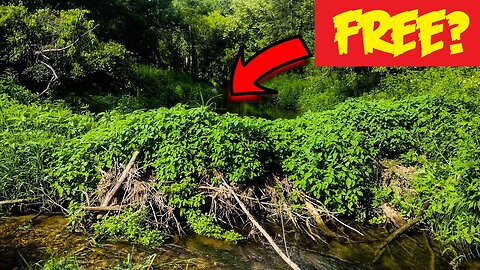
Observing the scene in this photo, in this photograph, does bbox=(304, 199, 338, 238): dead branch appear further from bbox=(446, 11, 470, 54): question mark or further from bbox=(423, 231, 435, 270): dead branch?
bbox=(446, 11, 470, 54): question mark

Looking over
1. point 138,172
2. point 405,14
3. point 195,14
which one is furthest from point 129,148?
point 195,14

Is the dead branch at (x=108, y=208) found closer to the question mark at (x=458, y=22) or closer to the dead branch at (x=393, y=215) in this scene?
the dead branch at (x=393, y=215)

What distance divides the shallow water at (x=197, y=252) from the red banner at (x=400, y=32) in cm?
871

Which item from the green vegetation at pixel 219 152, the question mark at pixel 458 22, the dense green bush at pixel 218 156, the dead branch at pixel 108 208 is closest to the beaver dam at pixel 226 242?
the dead branch at pixel 108 208

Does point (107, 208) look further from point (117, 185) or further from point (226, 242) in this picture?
point (226, 242)

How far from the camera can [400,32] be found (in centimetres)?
1377

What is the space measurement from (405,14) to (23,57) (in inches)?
458

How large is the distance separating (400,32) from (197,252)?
35.9ft

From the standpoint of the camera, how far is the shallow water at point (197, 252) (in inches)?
217

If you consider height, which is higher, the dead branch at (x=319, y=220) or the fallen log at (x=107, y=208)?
the fallen log at (x=107, y=208)

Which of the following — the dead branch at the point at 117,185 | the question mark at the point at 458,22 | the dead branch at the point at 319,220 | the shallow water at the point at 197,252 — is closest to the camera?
the shallow water at the point at 197,252

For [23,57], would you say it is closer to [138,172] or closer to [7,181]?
[7,181]

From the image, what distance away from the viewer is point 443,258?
613 centimetres

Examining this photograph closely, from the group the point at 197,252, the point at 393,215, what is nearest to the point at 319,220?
the point at 393,215
